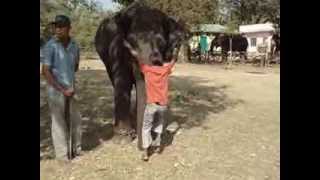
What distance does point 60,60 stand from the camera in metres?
7.24

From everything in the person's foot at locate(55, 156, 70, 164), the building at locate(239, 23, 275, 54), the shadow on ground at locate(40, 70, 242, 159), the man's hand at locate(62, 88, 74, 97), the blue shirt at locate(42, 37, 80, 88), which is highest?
the building at locate(239, 23, 275, 54)

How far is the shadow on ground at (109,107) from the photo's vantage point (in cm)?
901

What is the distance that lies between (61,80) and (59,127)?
602mm

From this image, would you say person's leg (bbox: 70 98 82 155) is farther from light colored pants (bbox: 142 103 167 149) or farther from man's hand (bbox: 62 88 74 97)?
light colored pants (bbox: 142 103 167 149)

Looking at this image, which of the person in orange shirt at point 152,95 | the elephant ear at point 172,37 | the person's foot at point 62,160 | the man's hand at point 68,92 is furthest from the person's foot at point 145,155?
the elephant ear at point 172,37

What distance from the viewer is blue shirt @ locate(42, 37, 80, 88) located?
718 centimetres

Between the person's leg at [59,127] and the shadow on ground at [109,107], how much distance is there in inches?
14.2

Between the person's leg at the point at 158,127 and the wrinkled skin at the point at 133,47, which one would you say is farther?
the wrinkled skin at the point at 133,47

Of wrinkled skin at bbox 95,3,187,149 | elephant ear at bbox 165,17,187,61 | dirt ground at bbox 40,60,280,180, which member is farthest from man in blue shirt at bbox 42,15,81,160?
elephant ear at bbox 165,17,187,61

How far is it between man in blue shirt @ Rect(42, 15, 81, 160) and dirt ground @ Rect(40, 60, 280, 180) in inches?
12.4

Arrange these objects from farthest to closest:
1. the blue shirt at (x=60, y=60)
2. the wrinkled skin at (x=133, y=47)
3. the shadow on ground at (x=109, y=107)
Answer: the shadow on ground at (x=109, y=107) → the wrinkled skin at (x=133, y=47) → the blue shirt at (x=60, y=60)

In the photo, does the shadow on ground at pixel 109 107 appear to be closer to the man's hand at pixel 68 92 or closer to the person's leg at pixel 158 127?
the person's leg at pixel 158 127
